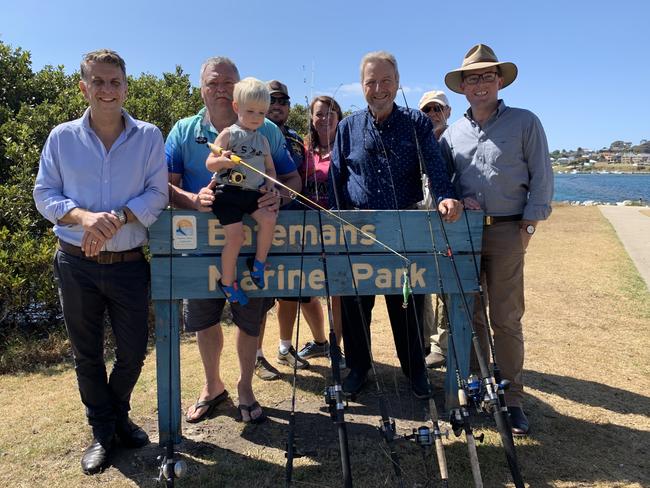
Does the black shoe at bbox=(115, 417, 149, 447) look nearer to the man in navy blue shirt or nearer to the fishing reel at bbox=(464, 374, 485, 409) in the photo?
the man in navy blue shirt

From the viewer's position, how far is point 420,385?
367 centimetres

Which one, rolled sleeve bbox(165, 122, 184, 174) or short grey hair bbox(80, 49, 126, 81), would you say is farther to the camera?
rolled sleeve bbox(165, 122, 184, 174)

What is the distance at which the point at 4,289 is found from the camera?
15.6ft

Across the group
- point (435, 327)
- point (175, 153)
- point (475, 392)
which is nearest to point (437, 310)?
point (435, 327)

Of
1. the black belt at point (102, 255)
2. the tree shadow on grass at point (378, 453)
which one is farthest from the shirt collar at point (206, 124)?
the tree shadow on grass at point (378, 453)

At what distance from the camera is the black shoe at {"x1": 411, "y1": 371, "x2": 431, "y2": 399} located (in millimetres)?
3633

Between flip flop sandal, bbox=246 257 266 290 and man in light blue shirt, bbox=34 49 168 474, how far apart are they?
59 cm

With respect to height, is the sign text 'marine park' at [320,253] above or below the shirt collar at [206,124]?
below

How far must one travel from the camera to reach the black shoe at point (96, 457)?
2771 millimetres

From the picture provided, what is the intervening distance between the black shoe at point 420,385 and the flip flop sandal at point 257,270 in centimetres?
150

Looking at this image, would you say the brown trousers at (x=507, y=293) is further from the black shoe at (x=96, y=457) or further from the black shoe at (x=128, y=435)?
the black shoe at (x=96, y=457)

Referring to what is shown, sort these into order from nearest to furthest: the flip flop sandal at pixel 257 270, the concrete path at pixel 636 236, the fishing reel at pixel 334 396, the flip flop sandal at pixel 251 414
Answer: the fishing reel at pixel 334 396 < the flip flop sandal at pixel 257 270 < the flip flop sandal at pixel 251 414 < the concrete path at pixel 636 236

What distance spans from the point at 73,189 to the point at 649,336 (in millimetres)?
5619

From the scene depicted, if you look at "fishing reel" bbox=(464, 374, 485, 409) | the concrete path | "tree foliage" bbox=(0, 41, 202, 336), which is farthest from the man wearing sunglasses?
the concrete path
